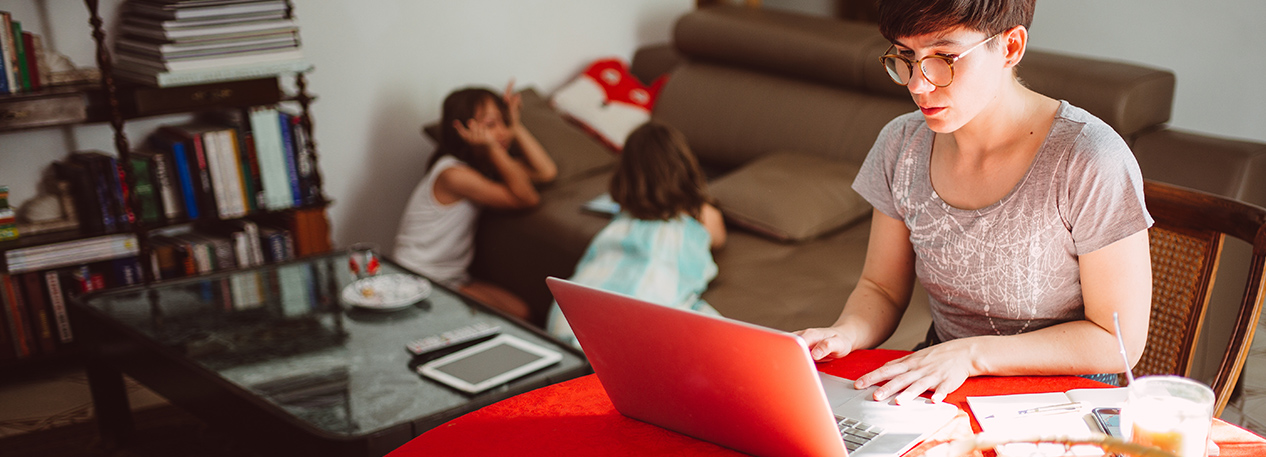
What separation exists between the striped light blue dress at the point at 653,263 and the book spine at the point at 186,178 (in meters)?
1.20

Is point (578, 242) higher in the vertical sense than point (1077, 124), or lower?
lower

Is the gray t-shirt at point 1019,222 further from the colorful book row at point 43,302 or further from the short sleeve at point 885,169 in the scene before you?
the colorful book row at point 43,302

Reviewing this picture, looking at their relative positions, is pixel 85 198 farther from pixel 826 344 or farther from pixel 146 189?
pixel 826 344

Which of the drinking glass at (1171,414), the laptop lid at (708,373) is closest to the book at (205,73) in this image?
the laptop lid at (708,373)

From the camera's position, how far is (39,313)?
2.56 meters

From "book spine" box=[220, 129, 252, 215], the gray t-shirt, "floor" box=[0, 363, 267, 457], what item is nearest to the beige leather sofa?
the gray t-shirt

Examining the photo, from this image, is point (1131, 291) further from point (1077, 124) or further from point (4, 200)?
point (4, 200)

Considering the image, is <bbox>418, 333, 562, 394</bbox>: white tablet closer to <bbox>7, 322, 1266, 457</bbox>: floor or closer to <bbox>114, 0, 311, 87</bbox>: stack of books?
<bbox>7, 322, 1266, 457</bbox>: floor

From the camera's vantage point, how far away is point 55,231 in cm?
255

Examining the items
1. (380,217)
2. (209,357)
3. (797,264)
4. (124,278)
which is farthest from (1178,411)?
(380,217)

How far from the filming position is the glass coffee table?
1610 millimetres

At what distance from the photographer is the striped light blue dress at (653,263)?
220 centimetres

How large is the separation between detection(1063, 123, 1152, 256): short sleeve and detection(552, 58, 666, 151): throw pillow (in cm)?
227

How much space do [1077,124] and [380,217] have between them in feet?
8.62
